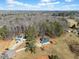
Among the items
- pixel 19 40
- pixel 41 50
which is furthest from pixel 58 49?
pixel 19 40

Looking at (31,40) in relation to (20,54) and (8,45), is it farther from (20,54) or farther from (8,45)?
(20,54)

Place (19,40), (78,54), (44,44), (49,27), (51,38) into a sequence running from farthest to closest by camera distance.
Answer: (49,27), (51,38), (19,40), (44,44), (78,54)

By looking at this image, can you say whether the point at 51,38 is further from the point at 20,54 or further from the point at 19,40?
the point at 20,54

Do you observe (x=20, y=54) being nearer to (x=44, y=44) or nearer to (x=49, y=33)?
(x=44, y=44)

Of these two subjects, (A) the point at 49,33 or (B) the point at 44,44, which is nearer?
(B) the point at 44,44

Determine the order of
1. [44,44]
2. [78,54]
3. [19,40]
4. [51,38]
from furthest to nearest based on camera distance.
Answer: [51,38] → [19,40] → [44,44] → [78,54]

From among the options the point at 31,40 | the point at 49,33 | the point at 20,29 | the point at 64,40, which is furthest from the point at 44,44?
the point at 20,29

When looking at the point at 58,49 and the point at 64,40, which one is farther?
the point at 64,40

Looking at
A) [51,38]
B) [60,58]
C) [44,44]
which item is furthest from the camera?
[51,38]
